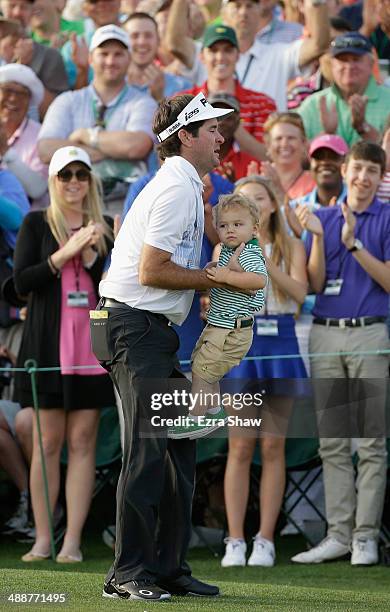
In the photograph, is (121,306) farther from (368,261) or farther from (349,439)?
(349,439)

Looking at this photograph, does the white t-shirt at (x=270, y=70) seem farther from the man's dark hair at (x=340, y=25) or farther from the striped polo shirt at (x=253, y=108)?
the striped polo shirt at (x=253, y=108)

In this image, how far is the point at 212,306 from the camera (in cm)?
590

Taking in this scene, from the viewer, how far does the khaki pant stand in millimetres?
7781

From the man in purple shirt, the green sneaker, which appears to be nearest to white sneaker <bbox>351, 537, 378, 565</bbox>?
the man in purple shirt

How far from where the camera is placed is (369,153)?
26.5 feet

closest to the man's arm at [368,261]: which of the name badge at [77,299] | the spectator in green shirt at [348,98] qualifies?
the name badge at [77,299]

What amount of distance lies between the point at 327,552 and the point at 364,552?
0.84 ft

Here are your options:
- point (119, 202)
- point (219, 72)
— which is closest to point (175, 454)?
point (119, 202)

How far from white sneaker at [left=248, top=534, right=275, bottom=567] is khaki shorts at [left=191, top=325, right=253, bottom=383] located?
2246 mm

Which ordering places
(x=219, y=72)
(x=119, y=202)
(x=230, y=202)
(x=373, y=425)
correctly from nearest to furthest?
(x=230, y=202)
(x=373, y=425)
(x=119, y=202)
(x=219, y=72)

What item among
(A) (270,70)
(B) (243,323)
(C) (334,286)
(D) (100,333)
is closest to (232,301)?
(B) (243,323)

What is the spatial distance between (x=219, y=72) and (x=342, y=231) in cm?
282

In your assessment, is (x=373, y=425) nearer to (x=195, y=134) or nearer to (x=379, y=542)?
→ (x=379, y=542)

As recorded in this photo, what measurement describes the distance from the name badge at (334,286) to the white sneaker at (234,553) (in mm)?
1682
